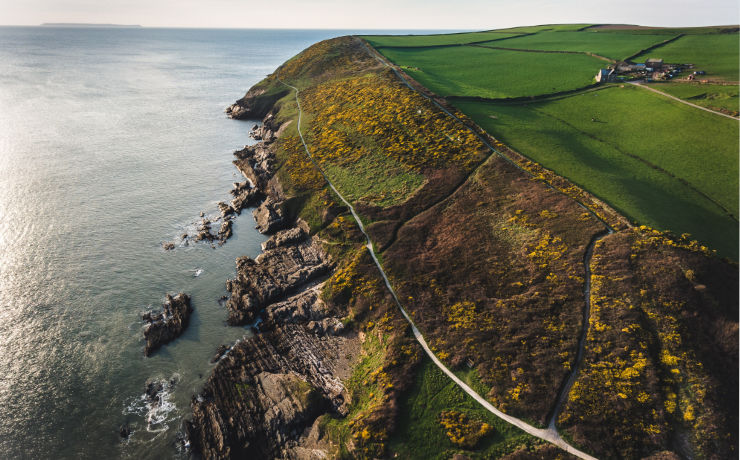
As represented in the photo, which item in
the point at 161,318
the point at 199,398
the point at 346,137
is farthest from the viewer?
the point at 346,137

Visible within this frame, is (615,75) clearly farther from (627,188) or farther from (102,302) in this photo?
(102,302)

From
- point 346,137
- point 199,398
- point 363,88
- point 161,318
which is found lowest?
point 199,398

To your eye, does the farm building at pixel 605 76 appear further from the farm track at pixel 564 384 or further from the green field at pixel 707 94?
the farm track at pixel 564 384

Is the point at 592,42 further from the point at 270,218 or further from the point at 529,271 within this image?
the point at 270,218

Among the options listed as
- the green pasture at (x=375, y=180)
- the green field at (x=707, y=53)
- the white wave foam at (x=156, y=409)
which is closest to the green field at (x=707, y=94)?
the green field at (x=707, y=53)

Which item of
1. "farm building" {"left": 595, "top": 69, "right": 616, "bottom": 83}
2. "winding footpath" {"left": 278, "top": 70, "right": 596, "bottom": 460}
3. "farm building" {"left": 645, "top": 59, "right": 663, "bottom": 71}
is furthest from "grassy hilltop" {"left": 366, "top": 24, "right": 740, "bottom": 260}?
"winding footpath" {"left": 278, "top": 70, "right": 596, "bottom": 460}

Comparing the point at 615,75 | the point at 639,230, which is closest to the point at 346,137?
the point at 639,230
